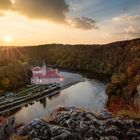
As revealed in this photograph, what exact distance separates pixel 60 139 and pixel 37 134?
3.38ft

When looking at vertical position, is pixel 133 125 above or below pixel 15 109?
above

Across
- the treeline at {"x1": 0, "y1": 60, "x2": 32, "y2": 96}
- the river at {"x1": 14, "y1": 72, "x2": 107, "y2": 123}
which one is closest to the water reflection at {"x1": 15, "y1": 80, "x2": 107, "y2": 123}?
the river at {"x1": 14, "y1": 72, "x2": 107, "y2": 123}

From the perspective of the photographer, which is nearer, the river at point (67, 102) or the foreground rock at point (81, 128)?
the foreground rock at point (81, 128)

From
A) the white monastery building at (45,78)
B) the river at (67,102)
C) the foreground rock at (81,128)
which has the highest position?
the foreground rock at (81,128)

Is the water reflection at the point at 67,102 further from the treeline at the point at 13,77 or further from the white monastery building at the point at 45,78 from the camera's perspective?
the treeline at the point at 13,77

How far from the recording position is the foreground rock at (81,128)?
12.5m

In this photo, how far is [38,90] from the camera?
358 feet

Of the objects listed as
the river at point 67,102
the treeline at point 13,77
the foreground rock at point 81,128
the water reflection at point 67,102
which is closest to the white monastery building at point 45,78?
the treeline at point 13,77

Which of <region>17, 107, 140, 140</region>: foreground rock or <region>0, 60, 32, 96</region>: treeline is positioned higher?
<region>17, 107, 140, 140</region>: foreground rock

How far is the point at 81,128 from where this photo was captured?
508 inches

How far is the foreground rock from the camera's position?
12500mm

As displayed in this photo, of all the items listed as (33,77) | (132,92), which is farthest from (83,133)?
(33,77)

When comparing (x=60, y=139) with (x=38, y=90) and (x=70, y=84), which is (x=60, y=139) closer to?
(x=38, y=90)

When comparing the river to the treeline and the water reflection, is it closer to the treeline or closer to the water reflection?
the water reflection
